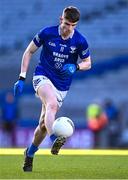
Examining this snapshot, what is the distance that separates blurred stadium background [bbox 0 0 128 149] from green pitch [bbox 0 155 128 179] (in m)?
7.23

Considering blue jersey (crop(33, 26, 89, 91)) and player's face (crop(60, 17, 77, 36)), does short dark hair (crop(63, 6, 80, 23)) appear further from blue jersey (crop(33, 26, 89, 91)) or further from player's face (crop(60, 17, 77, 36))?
blue jersey (crop(33, 26, 89, 91))

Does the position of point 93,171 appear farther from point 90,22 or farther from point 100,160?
point 90,22

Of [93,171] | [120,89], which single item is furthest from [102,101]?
[93,171]

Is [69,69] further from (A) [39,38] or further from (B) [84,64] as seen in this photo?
(A) [39,38]

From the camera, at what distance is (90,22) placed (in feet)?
84.6

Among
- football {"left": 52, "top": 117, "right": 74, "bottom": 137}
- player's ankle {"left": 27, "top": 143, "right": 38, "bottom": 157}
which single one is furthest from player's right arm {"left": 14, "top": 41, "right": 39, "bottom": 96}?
football {"left": 52, "top": 117, "right": 74, "bottom": 137}

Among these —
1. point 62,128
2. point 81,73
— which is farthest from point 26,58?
point 81,73

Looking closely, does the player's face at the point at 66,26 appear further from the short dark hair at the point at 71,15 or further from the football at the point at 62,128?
the football at the point at 62,128

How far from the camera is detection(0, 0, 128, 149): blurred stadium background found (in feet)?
69.3

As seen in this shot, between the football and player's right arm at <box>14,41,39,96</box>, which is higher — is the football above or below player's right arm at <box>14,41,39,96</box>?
below

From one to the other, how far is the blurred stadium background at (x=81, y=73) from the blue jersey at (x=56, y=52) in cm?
1048

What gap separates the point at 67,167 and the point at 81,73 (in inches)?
536

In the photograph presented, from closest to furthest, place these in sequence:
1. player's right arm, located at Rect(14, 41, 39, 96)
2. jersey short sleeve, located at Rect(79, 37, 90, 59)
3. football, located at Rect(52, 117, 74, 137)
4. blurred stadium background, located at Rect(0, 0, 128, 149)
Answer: football, located at Rect(52, 117, 74, 137), player's right arm, located at Rect(14, 41, 39, 96), jersey short sleeve, located at Rect(79, 37, 90, 59), blurred stadium background, located at Rect(0, 0, 128, 149)

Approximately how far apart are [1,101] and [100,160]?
11.1m
